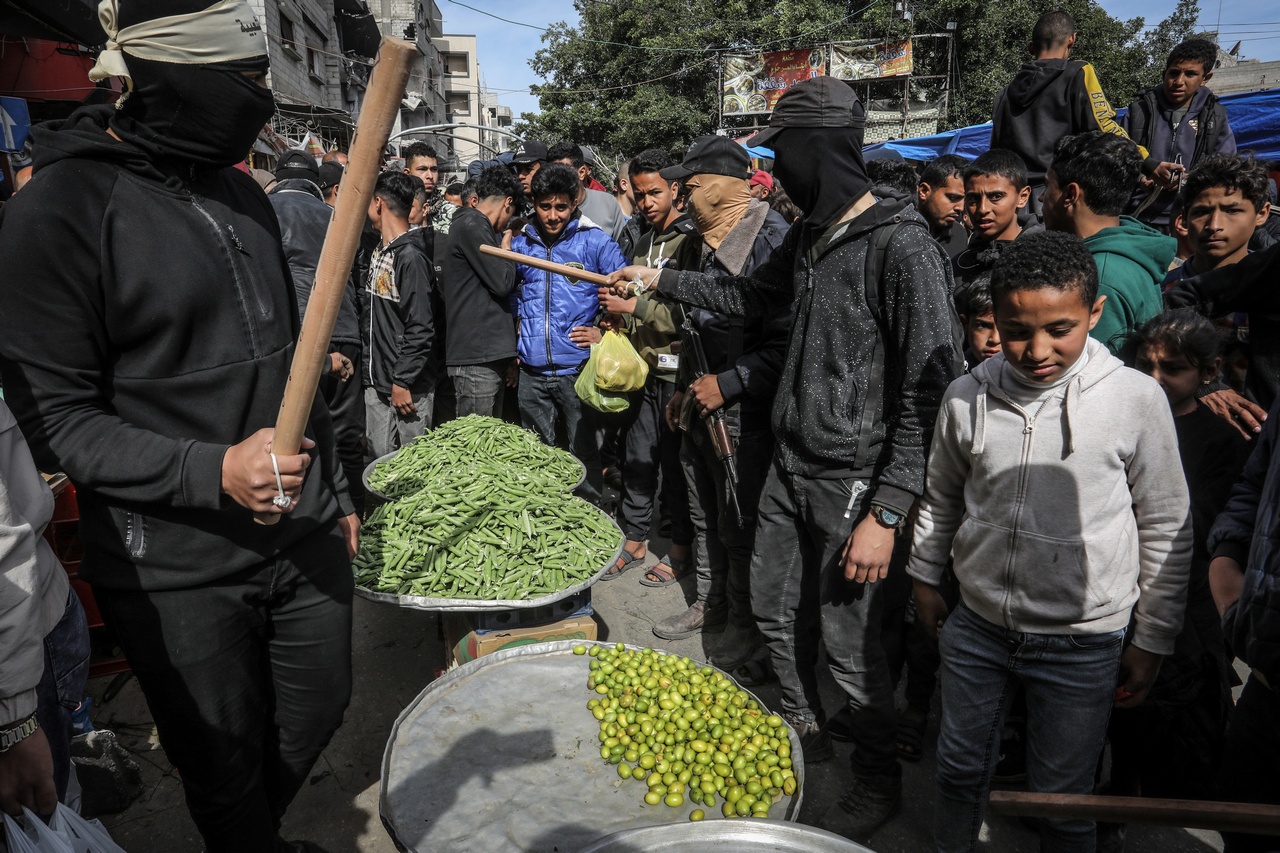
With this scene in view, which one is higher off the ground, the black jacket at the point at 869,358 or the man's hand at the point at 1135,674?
the black jacket at the point at 869,358

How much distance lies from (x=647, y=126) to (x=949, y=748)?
27.6 metres

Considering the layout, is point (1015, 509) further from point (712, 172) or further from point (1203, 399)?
point (712, 172)

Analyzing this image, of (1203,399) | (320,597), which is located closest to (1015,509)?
(1203,399)

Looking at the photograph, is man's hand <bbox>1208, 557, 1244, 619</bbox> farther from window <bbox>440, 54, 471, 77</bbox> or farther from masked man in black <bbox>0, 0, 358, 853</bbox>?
window <bbox>440, 54, 471, 77</bbox>

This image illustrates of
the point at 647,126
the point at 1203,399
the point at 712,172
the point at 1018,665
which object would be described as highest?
the point at 647,126

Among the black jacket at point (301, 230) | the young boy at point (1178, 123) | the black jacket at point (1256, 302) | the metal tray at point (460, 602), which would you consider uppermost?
the young boy at point (1178, 123)

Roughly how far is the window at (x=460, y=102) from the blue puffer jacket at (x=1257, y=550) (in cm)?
7048

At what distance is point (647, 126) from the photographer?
27062 millimetres

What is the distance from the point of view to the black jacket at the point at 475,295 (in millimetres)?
5426

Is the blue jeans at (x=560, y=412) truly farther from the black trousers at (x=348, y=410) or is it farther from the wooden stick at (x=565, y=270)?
the wooden stick at (x=565, y=270)

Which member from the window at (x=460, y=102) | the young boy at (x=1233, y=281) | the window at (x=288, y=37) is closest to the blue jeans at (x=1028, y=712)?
the young boy at (x=1233, y=281)

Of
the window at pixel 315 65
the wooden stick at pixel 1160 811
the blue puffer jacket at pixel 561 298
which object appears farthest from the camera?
the window at pixel 315 65

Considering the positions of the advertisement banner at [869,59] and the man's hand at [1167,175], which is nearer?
the man's hand at [1167,175]

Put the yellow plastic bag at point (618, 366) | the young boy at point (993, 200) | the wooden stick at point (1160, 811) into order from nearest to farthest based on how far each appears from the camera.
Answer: the wooden stick at point (1160, 811)
the young boy at point (993, 200)
the yellow plastic bag at point (618, 366)
